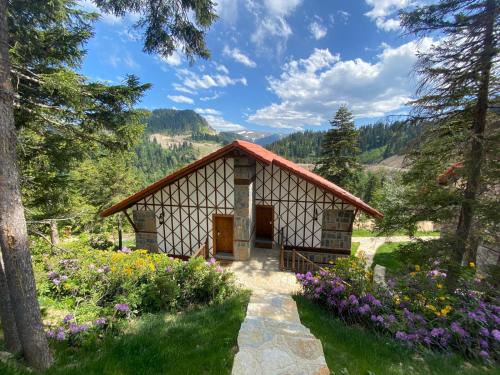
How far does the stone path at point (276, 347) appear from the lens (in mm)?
3672

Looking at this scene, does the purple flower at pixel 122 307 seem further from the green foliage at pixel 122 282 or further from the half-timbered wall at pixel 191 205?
the half-timbered wall at pixel 191 205

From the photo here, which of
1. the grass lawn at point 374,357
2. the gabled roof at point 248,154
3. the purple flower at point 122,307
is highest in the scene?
the gabled roof at point 248,154

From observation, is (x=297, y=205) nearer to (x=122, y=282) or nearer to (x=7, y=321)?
(x=122, y=282)

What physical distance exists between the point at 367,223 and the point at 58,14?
28648 mm

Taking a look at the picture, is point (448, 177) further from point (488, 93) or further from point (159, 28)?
point (159, 28)

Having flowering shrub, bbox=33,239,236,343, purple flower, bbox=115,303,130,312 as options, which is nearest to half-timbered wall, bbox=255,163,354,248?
flowering shrub, bbox=33,239,236,343

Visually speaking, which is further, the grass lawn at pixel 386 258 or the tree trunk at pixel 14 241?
the grass lawn at pixel 386 258

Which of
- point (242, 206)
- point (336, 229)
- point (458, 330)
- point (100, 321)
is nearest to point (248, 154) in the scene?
point (242, 206)

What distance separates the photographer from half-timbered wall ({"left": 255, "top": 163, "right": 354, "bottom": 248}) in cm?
1015

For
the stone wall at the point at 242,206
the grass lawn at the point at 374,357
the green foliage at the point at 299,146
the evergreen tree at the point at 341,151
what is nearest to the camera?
the grass lawn at the point at 374,357

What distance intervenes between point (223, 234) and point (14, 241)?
764 centimetres

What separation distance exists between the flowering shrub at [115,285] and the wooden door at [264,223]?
491 cm

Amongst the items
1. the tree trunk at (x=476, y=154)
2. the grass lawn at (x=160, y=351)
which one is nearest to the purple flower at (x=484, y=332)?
the tree trunk at (x=476, y=154)

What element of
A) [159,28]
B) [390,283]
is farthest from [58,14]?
[390,283]
